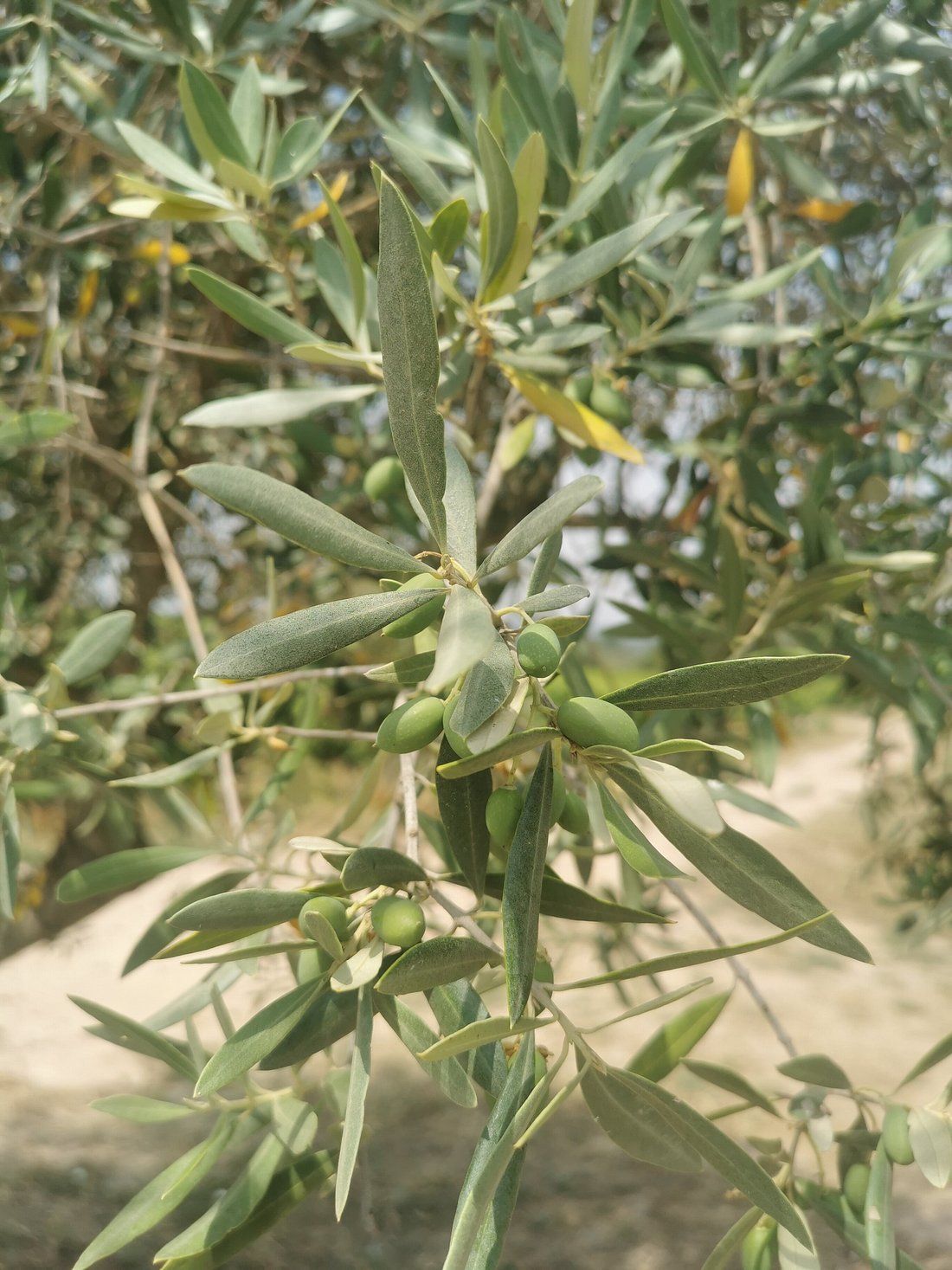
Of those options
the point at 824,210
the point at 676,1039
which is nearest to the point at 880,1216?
the point at 676,1039

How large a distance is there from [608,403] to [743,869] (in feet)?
2.21

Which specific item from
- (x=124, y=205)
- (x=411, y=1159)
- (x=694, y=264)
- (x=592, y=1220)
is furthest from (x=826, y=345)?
(x=411, y=1159)

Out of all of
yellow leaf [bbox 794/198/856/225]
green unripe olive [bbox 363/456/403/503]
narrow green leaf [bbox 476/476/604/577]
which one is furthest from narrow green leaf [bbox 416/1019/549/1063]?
yellow leaf [bbox 794/198/856/225]

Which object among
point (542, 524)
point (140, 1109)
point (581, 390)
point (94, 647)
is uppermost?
point (581, 390)

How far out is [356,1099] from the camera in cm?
60

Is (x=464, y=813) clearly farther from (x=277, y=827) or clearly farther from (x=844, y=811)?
(x=844, y=811)

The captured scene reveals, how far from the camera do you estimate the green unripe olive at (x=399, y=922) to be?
2.09ft

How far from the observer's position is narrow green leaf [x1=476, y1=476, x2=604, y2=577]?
0.56 metres

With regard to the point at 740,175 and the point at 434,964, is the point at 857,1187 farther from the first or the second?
the point at 740,175

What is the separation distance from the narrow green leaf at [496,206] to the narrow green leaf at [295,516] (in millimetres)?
324

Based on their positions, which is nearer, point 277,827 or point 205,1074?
point 205,1074

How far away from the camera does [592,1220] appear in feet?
6.73

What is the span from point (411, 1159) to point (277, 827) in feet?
4.90

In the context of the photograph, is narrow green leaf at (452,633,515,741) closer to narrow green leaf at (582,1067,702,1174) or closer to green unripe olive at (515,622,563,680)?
green unripe olive at (515,622,563,680)
